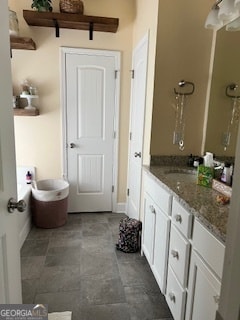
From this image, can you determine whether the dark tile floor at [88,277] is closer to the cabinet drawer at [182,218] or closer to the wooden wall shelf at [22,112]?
the cabinet drawer at [182,218]

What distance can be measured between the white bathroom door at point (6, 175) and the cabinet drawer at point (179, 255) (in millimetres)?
901

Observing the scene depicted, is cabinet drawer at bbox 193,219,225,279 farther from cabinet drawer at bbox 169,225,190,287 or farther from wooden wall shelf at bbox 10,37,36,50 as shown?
wooden wall shelf at bbox 10,37,36,50

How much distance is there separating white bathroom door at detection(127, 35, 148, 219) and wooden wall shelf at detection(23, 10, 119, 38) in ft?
1.43

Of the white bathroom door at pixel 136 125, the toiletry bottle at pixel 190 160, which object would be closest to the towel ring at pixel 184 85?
the white bathroom door at pixel 136 125

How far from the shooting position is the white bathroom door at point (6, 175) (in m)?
0.95

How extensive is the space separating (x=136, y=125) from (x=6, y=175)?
2020mm

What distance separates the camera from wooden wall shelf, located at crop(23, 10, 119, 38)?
263 cm

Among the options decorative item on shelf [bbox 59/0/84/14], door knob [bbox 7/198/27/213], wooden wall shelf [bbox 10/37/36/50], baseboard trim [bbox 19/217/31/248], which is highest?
decorative item on shelf [bbox 59/0/84/14]

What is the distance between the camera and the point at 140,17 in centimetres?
269

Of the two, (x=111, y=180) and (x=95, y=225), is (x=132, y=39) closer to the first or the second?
(x=111, y=180)

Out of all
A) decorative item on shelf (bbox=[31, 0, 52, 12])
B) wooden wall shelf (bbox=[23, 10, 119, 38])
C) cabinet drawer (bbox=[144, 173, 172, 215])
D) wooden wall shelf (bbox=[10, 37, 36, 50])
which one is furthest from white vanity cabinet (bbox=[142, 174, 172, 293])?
decorative item on shelf (bbox=[31, 0, 52, 12])

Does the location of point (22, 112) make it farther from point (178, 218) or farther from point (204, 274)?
point (204, 274)

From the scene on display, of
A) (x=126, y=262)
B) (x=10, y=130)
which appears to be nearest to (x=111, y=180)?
(x=126, y=262)

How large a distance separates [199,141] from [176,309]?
1.43 m
